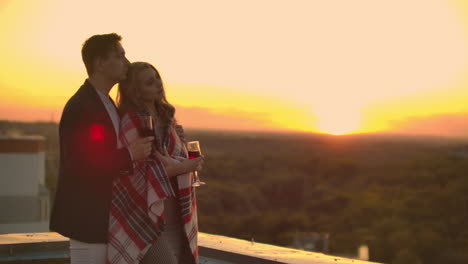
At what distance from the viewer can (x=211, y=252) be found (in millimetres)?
4020

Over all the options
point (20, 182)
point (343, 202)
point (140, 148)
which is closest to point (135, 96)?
point (140, 148)

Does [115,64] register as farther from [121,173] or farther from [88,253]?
[88,253]

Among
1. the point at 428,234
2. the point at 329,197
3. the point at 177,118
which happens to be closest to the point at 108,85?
the point at 177,118

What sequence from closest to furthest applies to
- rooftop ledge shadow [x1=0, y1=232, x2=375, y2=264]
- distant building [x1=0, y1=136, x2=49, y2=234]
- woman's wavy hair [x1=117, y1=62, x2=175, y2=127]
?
woman's wavy hair [x1=117, y1=62, x2=175, y2=127] < rooftop ledge shadow [x1=0, y1=232, x2=375, y2=264] < distant building [x1=0, y1=136, x2=49, y2=234]

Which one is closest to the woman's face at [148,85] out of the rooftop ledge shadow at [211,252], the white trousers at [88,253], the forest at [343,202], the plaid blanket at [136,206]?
the plaid blanket at [136,206]

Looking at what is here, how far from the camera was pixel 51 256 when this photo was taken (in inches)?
160

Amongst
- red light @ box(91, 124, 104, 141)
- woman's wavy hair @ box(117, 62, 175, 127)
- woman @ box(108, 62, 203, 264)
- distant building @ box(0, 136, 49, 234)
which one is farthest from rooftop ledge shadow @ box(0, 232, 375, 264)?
distant building @ box(0, 136, 49, 234)

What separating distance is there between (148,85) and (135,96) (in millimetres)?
58

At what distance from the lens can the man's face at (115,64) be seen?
2.35 metres

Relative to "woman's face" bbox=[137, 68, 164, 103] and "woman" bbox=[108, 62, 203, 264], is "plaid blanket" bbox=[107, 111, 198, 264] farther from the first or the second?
"woman's face" bbox=[137, 68, 164, 103]

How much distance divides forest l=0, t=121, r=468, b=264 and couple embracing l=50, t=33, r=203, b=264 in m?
17.7

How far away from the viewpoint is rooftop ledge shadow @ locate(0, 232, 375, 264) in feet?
12.1

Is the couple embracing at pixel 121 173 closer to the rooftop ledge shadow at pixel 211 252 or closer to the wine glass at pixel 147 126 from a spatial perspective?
the wine glass at pixel 147 126

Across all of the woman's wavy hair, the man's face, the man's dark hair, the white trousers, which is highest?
the man's dark hair
